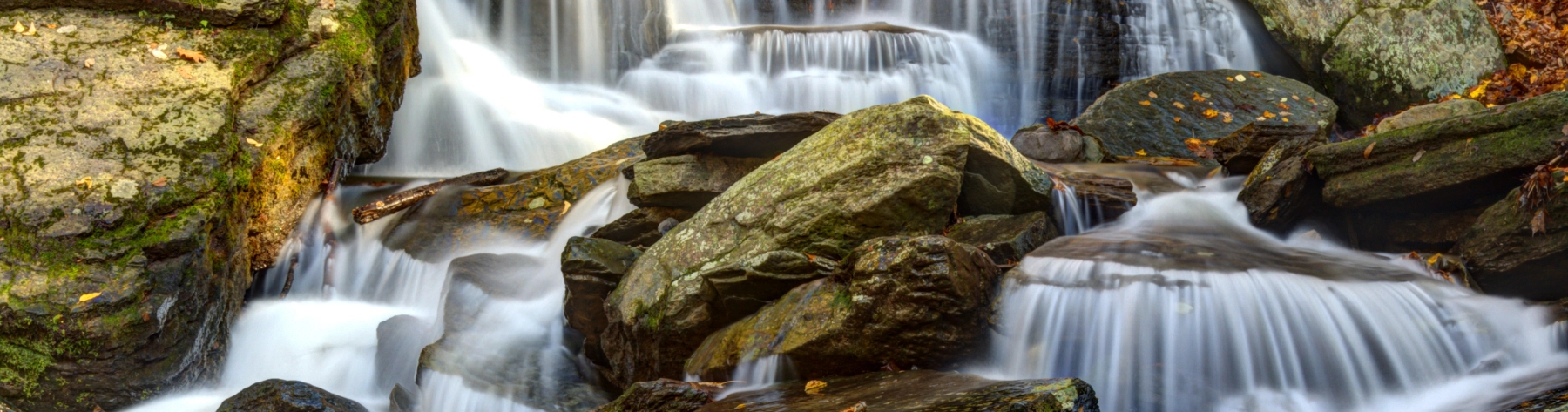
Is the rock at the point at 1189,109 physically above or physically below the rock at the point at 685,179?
above

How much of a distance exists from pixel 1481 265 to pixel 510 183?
648 centimetres

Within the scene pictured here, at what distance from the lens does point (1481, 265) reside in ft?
14.4

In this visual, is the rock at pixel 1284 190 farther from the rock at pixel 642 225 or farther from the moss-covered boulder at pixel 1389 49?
the moss-covered boulder at pixel 1389 49

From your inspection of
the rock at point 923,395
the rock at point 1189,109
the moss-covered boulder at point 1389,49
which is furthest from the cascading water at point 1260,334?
the moss-covered boulder at point 1389,49

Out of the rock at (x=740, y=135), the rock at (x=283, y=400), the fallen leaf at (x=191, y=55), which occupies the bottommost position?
the rock at (x=283, y=400)

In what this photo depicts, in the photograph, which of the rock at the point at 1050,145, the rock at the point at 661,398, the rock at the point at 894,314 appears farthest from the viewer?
the rock at the point at 1050,145

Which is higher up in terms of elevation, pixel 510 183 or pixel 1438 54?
pixel 1438 54

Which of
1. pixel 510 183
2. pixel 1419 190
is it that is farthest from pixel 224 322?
pixel 1419 190

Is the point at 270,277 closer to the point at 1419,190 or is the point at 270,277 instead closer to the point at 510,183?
the point at 510,183

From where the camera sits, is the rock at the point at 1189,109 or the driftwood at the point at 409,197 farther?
the rock at the point at 1189,109

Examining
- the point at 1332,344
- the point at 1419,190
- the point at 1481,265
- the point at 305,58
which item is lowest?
the point at 1332,344

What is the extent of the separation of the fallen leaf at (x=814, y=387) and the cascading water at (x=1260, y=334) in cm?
73

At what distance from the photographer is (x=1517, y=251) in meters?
Answer: 4.25

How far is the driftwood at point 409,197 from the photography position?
7375mm
